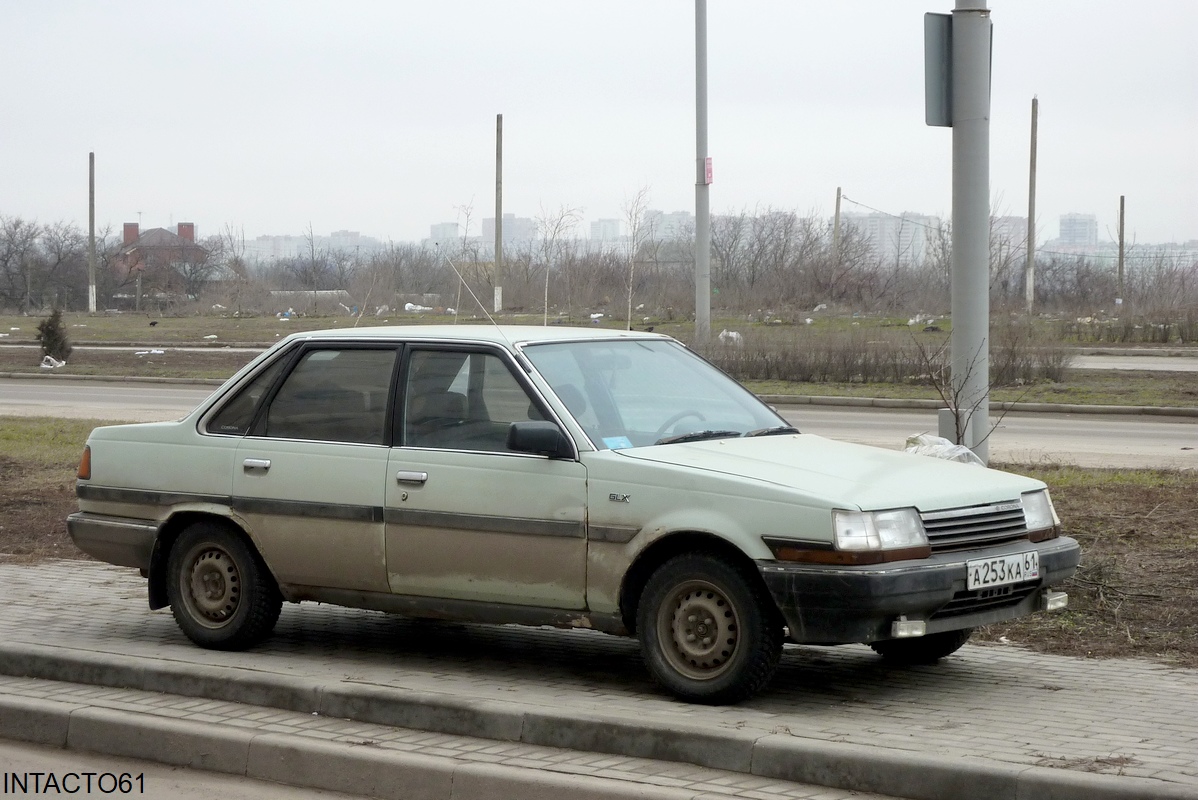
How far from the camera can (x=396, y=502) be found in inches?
247

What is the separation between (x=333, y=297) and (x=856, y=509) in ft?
189

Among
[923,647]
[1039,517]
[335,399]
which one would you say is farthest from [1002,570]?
[335,399]

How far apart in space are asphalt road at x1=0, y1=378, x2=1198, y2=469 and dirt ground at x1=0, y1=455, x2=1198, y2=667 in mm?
1666

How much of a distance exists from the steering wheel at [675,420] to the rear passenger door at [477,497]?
45 cm

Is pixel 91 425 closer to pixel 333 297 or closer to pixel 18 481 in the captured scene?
pixel 18 481

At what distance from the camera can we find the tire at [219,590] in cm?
671

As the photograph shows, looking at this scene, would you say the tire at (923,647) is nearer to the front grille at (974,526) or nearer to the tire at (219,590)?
the front grille at (974,526)

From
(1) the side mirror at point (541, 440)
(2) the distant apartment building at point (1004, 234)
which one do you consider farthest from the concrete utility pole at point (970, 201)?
(2) the distant apartment building at point (1004, 234)

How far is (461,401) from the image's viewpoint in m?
6.39

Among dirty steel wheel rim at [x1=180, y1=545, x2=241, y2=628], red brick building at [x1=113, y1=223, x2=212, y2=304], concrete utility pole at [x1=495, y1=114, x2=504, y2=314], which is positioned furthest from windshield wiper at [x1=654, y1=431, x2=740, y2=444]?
red brick building at [x1=113, y1=223, x2=212, y2=304]

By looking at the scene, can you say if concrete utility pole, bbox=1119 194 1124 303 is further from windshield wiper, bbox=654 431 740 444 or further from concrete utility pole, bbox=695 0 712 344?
windshield wiper, bbox=654 431 740 444

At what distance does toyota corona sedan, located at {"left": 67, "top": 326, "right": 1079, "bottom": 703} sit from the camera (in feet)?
17.6

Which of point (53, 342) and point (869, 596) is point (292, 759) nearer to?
point (869, 596)

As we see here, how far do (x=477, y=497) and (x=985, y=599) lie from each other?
84.9 inches
